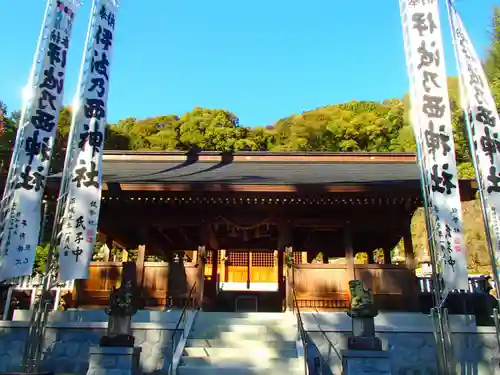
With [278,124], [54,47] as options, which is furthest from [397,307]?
[278,124]

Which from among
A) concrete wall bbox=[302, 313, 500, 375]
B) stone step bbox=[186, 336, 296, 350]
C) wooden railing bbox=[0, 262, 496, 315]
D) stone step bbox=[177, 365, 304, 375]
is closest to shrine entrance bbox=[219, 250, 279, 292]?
wooden railing bbox=[0, 262, 496, 315]

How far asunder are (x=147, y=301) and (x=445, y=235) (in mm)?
7081

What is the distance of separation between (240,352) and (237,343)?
18.1 inches

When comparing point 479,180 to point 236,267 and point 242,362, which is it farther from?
point 236,267

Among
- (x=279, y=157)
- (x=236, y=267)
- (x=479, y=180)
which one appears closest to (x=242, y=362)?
(x=479, y=180)

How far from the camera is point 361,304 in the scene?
7.46 meters

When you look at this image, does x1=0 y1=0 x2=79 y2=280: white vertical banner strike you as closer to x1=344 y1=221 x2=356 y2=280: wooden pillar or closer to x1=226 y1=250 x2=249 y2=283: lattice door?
x1=344 y1=221 x2=356 y2=280: wooden pillar

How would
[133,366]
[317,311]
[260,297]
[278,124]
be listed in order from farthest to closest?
[278,124], [260,297], [317,311], [133,366]

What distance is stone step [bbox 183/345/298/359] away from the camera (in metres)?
7.96

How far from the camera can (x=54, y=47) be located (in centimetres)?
817

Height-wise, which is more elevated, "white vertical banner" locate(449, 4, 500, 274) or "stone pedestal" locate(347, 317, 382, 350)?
"white vertical banner" locate(449, 4, 500, 274)

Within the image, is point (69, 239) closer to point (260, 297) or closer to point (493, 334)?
point (493, 334)

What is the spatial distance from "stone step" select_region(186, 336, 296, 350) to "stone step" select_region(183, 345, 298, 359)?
0.18m

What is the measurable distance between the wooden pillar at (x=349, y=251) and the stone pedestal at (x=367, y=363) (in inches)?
130
